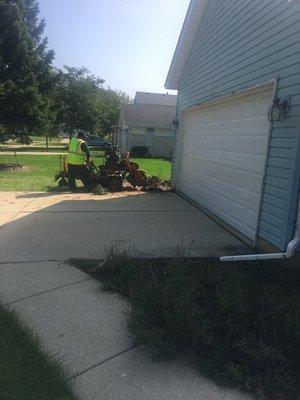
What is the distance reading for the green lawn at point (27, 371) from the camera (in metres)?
2.86

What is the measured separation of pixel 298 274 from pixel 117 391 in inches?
122

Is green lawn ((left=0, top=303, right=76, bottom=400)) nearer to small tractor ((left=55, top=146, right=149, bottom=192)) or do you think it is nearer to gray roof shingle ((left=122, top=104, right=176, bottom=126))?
small tractor ((left=55, top=146, right=149, bottom=192))

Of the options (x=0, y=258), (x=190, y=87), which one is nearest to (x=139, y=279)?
(x=0, y=258)

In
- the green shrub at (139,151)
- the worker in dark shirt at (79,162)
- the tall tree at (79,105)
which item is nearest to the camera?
the worker in dark shirt at (79,162)

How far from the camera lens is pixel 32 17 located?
65.3ft

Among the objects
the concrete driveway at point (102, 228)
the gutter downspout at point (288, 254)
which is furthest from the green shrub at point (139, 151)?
the gutter downspout at point (288, 254)

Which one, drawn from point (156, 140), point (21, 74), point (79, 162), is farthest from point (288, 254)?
point (156, 140)

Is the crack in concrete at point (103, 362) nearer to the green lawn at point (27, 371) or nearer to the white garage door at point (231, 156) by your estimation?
the green lawn at point (27, 371)

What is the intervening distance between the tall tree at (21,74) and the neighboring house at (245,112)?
880 centimetres

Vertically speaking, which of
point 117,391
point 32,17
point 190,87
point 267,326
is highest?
point 32,17

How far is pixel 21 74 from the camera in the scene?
60.0 feet

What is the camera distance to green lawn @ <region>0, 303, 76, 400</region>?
2.86 m

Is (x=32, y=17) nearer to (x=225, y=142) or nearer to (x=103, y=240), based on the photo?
(x=225, y=142)

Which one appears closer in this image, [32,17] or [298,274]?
[298,274]
